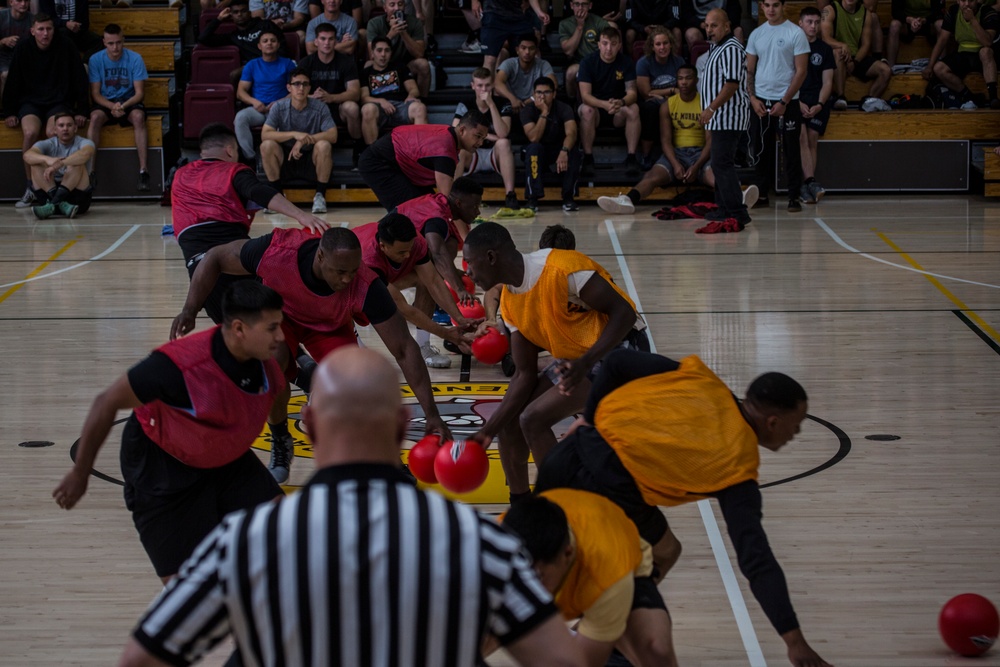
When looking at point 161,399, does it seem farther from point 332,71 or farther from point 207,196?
point 332,71

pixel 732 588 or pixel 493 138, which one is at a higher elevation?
pixel 493 138

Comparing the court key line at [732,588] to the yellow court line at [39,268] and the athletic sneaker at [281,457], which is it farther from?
the yellow court line at [39,268]

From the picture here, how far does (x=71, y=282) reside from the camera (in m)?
10.6

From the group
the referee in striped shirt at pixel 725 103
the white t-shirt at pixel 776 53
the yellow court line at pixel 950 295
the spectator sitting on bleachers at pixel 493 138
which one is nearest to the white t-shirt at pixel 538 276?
the yellow court line at pixel 950 295

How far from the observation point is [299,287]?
216 inches

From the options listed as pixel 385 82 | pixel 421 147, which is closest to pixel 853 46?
pixel 385 82

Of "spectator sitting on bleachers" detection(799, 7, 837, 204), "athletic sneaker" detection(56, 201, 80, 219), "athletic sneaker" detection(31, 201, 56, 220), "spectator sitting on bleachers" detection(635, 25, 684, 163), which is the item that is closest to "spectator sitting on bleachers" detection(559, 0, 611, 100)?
"spectator sitting on bleachers" detection(635, 25, 684, 163)

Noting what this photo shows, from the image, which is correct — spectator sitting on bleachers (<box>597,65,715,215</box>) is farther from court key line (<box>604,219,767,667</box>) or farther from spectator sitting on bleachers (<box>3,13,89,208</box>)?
court key line (<box>604,219,767,667</box>)

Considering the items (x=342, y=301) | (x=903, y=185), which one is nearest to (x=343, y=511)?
(x=342, y=301)

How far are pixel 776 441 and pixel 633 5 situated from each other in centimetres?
1314

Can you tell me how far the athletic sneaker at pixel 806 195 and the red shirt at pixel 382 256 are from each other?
858 cm

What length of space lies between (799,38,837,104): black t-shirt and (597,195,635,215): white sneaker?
2364mm

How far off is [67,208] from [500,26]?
550 cm

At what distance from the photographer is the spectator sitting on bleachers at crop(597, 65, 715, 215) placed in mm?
14445
